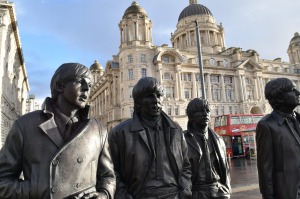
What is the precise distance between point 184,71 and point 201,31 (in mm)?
20764

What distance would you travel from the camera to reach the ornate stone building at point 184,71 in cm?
4503

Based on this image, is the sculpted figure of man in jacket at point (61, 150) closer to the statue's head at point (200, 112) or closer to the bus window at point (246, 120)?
the statue's head at point (200, 112)

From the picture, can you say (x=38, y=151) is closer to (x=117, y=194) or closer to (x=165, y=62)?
(x=117, y=194)

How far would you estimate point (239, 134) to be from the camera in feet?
76.3

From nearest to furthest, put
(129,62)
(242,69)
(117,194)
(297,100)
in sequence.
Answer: (117,194) → (297,100) → (129,62) → (242,69)

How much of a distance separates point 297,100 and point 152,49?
43.8m

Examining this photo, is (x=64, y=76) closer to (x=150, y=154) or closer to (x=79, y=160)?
(x=79, y=160)

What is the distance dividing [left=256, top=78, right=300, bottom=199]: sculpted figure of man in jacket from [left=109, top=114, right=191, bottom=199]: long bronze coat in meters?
1.04

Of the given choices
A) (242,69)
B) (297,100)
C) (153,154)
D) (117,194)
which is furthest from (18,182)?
(242,69)

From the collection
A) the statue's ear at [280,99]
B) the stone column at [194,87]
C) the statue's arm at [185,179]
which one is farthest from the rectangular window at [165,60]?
the statue's arm at [185,179]

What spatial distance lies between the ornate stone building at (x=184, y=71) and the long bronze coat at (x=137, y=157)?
4112 cm

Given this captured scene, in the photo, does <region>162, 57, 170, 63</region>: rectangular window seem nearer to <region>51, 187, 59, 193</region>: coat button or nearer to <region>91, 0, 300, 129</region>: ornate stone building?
<region>91, 0, 300, 129</region>: ornate stone building

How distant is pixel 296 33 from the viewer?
63656 mm

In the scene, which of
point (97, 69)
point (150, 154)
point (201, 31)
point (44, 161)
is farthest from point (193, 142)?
point (97, 69)
